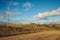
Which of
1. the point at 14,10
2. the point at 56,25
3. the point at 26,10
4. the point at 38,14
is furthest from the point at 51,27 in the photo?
the point at 14,10

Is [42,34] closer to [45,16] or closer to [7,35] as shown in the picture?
[45,16]

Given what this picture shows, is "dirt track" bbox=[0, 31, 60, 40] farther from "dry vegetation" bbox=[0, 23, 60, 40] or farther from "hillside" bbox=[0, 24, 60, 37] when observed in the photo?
"hillside" bbox=[0, 24, 60, 37]

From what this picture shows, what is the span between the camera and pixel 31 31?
5.71 m

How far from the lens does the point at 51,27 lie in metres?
5.66

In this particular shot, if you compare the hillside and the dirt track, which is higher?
the hillside

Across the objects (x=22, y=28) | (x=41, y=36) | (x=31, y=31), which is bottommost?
(x=41, y=36)

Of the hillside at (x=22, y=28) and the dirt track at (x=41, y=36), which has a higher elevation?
the hillside at (x=22, y=28)

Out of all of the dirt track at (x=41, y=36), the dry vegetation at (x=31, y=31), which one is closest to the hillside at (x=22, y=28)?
the dry vegetation at (x=31, y=31)

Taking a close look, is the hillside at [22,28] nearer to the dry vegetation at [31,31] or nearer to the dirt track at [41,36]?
the dry vegetation at [31,31]

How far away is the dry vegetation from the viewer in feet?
18.3

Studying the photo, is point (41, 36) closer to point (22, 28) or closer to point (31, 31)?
point (31, 31)

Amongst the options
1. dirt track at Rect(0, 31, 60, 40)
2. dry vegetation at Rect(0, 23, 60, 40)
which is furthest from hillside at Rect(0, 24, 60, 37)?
dirt track at Rect(0, 31, 60, 40)

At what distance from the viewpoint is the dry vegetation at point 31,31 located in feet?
18.3

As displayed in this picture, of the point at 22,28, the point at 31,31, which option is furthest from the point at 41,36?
the point at 22,28
